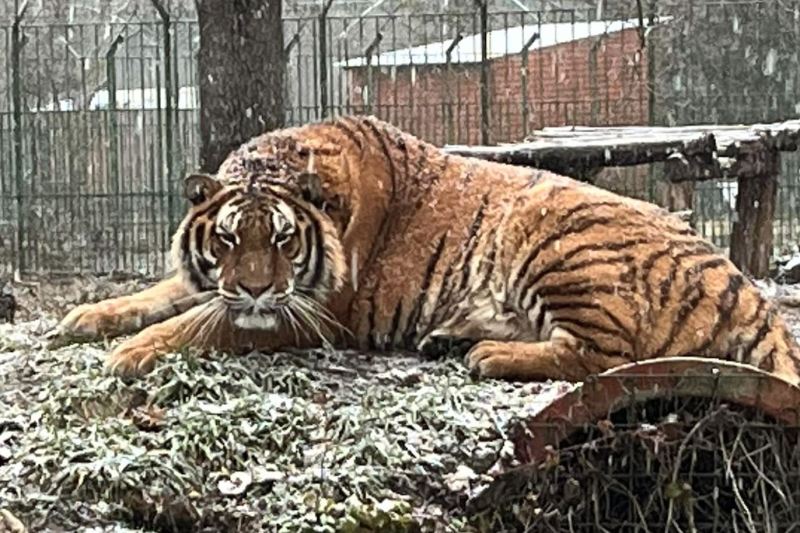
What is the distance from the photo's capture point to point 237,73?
705cm

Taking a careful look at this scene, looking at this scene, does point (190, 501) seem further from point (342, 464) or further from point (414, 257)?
point (414, 257)

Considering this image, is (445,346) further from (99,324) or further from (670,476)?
(670,476)

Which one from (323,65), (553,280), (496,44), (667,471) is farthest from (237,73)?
(496,44)

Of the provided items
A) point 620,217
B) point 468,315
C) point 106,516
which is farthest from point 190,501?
point 620,217

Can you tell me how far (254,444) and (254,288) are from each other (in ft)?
2.15

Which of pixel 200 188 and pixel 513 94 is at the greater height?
pixel 513 94

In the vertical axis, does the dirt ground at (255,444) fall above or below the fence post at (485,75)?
below

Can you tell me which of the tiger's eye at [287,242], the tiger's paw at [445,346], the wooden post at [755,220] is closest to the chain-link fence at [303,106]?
the wooden post at [755,220]

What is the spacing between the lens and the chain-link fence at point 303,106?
11.5 metres

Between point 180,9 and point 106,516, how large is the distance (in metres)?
10.9

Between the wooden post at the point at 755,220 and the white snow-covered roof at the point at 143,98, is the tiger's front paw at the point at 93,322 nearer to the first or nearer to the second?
the wooden post at the point at 755,220

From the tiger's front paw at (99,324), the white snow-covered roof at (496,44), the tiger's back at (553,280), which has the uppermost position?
the white snow-covered roof at (496,44)

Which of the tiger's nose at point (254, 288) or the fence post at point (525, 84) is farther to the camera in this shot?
the fence post at point (525, 84)

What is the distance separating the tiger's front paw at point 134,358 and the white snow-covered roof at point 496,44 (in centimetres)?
720
